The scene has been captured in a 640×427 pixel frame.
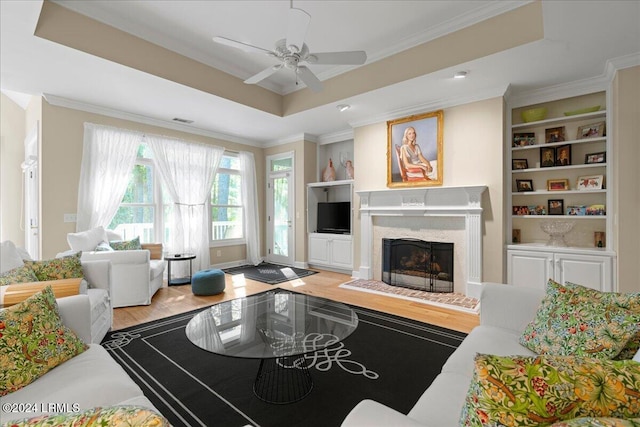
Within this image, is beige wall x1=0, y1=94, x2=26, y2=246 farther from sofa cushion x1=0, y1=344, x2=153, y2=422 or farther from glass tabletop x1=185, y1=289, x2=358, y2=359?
sofa cushion x1=0, y1=344, x2=153, y2=422

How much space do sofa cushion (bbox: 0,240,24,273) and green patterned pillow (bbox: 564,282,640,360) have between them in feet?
12.8

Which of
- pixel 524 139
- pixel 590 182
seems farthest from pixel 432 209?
pixel 590 182

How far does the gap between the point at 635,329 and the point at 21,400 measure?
101 inches

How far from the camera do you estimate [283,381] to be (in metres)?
2.09

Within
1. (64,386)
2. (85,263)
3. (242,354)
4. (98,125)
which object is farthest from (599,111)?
(98,125)

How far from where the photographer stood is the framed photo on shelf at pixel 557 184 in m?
3.79

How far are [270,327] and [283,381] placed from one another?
0.38m

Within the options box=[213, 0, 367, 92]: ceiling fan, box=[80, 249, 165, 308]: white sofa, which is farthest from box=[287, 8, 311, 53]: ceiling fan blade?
box=[80, 249, 165, 308]: white sofa

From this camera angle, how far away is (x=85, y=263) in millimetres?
2859

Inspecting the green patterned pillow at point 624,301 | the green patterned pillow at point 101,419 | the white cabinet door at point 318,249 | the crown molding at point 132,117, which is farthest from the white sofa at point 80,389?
the white cabinet door at point 318,249

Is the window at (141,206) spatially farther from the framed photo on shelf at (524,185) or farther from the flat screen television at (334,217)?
the framed photo on shelf at (524,185)

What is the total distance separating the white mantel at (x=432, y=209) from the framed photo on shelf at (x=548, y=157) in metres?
0.80

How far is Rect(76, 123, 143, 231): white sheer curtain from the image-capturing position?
14.2 feet

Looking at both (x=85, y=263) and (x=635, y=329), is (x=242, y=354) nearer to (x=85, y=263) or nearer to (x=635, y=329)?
(x=635, y=329)
